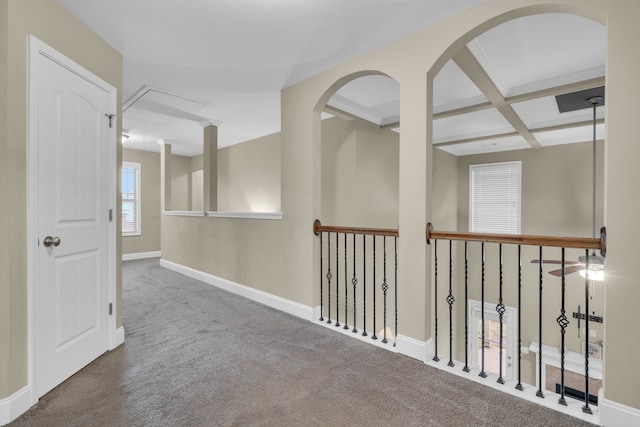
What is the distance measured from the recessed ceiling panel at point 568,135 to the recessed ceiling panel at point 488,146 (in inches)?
12.9

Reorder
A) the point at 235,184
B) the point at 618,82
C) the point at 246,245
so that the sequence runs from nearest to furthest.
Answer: the point at 618,82 < the point at 246,245 < the point at 235,184

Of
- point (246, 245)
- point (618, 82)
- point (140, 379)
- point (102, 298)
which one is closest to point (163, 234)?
point (246, 245)

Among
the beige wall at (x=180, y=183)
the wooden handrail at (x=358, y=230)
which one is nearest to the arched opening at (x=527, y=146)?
the wooden handrail at (x=358, y=230)

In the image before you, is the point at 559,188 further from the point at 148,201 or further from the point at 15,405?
the point at 148,201

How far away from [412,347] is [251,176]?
4.98 m

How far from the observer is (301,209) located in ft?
10.9

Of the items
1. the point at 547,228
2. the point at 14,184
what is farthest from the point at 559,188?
the point at 14,184

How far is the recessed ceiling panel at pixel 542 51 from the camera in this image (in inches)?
92.7

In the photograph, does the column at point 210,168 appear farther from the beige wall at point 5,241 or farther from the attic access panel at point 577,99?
the attic access panel at point 577,99

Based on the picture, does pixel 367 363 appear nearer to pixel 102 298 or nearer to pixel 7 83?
pixel 102 298

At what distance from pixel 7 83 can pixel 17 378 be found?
63.9 inches

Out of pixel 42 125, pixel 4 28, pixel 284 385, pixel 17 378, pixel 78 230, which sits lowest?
pixel 284 385

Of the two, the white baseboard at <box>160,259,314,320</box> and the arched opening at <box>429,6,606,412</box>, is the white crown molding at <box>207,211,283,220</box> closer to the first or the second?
the white baseboard at <box>160,259,314,320</box>

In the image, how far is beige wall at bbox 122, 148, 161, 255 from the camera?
23.1 ft
